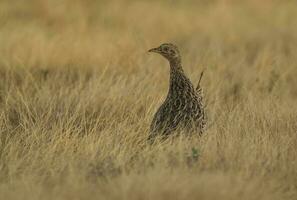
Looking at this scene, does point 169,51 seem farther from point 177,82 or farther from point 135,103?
point 135,103

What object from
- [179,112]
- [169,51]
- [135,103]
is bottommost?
[135,103]

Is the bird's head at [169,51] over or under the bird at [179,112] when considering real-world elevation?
over

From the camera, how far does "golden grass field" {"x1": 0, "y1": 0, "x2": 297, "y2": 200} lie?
560 cm

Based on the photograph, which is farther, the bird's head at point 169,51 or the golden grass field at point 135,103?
the bird's head at point 169,51

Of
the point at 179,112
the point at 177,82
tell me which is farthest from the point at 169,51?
the point at 179,112

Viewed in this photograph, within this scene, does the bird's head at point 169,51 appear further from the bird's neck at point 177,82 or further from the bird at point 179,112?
the bird at point 179,112

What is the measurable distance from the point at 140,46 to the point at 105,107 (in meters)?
2.39

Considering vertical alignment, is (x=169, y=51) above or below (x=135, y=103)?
above

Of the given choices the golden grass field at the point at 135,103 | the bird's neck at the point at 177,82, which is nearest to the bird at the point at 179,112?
the bird's neck at the point at 177,82

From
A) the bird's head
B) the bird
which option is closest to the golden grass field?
the bird

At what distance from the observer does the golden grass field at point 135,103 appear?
560cm

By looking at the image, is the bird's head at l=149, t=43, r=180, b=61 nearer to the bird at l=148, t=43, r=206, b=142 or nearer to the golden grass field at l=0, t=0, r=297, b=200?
the bird at l=148, t=43, r=206, b=142

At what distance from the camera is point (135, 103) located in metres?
7.98

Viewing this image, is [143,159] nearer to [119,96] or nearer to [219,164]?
[219,164]
